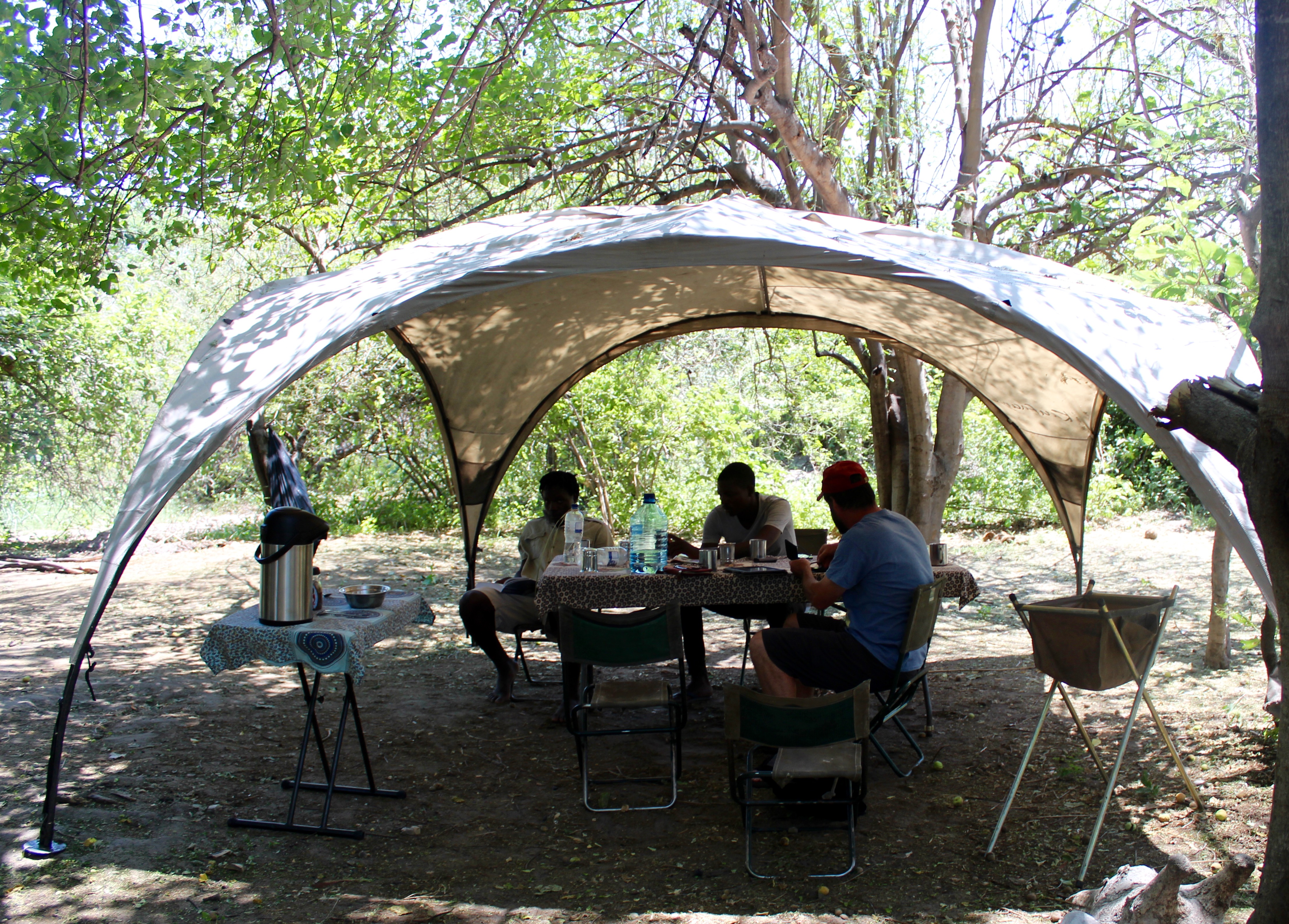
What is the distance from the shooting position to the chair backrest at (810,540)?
7.30 metres

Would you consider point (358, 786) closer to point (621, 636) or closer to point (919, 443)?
point (621, 636)

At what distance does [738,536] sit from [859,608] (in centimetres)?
191

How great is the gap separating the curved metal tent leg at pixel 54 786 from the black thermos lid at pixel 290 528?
77cm

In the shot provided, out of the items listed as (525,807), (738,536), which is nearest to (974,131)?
(738,536)

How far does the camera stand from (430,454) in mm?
15562

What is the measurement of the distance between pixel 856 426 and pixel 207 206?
1108 centimetres

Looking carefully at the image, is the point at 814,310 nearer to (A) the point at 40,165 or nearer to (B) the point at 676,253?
(B) the point at 676,253

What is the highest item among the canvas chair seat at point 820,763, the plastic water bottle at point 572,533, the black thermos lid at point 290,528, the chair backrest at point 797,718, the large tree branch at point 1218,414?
the large tree branch at point 1218,414

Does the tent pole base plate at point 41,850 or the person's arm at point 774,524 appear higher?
the person's arm at point 774,524

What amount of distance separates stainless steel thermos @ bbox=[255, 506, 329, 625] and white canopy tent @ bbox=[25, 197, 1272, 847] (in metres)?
0.40

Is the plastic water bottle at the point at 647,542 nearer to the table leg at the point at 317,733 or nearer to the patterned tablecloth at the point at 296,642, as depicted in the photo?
the patterned tablecloth at the point at 296,642

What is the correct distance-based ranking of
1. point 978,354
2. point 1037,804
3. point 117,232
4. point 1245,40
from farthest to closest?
point 117,232
point 978,354
point 1245,40
point 1037,804

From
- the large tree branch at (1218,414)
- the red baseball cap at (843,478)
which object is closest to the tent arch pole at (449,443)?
the red baseball cap at (843,478)

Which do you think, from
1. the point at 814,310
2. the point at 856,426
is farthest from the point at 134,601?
the point at 856,426
